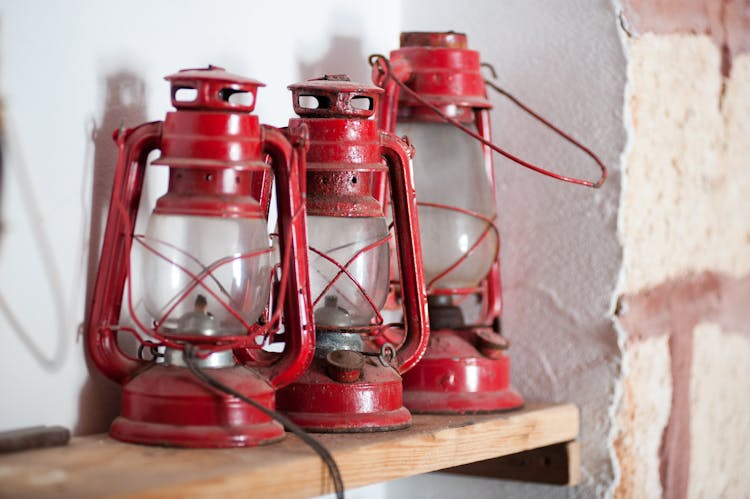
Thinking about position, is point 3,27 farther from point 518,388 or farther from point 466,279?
point 518,388

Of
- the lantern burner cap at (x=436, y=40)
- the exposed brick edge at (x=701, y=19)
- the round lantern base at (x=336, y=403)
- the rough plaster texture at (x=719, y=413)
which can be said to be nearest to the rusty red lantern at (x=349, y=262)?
the round lantern base at (x=336, y=403)

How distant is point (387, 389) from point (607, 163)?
19.0 inches

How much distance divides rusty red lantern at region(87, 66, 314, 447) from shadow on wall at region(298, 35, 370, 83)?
0.35 meters

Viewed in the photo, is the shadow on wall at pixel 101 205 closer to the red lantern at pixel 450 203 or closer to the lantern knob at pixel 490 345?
the red lantern at pixel 450 203

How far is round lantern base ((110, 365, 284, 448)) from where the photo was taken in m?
1.01

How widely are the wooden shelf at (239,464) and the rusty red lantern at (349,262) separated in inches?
1.7

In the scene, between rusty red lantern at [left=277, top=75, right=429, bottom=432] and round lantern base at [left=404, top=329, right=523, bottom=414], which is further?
round lantern base at [left=404, top=329, right=523, bottom=414]

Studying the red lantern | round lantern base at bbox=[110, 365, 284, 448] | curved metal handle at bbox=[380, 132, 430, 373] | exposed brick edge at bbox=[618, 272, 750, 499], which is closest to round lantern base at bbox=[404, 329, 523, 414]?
the red lantern

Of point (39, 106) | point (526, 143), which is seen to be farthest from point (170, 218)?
point (526, 143)

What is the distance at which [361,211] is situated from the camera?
1170mm

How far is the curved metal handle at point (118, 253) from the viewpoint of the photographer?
1.05 m

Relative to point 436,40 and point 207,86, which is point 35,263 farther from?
point 436,40

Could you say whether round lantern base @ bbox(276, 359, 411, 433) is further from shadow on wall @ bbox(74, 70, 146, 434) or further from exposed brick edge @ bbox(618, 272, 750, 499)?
exposed brick edge @ bbox(618, 272, 750, 499)

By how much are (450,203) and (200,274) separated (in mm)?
443
